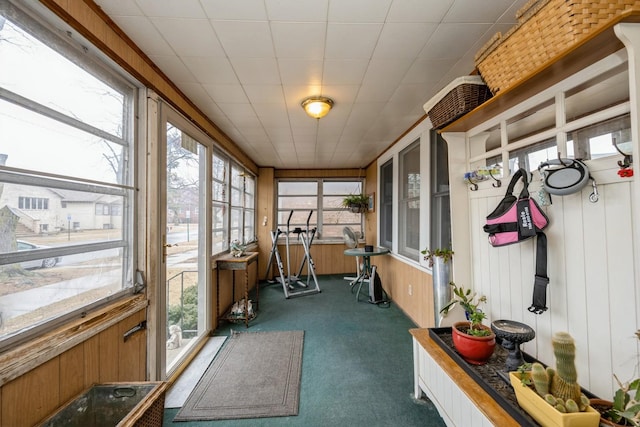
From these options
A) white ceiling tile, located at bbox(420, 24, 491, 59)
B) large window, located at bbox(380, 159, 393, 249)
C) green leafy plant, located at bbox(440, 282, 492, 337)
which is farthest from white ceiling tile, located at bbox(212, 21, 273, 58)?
large window, located at bbox(380, 159, 393, 249)

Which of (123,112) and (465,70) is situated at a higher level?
(465,70)

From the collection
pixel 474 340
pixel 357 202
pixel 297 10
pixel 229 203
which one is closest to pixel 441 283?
pixel 474 340

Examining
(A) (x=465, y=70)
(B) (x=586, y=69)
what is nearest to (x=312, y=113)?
(A) (x=465, y=70)

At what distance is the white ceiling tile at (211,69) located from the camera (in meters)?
1.77

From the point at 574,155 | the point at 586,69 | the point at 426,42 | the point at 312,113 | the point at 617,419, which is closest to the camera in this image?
the point at 617,419

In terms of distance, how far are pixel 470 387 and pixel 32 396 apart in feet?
6.39

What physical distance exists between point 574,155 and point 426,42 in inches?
41.5

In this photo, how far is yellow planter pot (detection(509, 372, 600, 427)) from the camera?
2.72 ft

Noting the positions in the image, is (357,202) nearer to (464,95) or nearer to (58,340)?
(464,95)

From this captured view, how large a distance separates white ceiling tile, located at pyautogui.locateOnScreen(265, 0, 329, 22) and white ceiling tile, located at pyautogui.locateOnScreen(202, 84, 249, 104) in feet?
2.94

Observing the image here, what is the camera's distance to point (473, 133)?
5.57ft

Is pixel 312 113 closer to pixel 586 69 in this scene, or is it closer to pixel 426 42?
pixel 426 42

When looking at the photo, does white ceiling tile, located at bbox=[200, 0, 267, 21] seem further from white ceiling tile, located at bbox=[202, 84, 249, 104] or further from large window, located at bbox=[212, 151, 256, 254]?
large window, located at bbox=[212, 151, 256, 254]

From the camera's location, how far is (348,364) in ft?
7.56
